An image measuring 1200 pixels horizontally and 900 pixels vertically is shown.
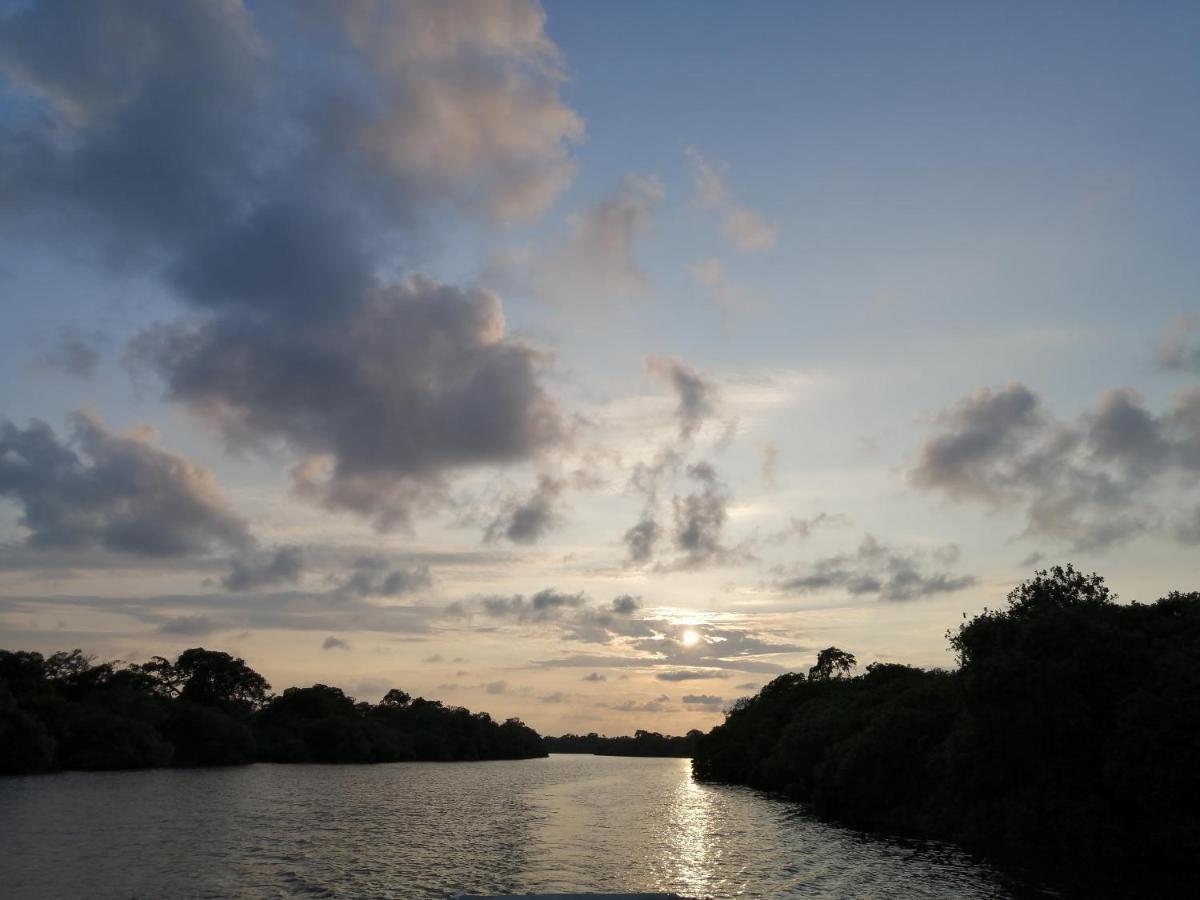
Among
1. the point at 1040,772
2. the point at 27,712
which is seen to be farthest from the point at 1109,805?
the point at 27,712

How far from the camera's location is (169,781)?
4724 inches

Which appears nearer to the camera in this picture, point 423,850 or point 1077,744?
point 1077,744

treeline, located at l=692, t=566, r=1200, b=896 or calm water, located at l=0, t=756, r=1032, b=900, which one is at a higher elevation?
treeline, located at l=692, t=566, r=1200, b=896

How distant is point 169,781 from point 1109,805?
372 feet

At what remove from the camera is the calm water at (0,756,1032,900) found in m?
43.6

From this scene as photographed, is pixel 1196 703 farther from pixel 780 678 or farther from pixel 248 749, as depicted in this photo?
pixel 248 749

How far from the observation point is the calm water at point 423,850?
43594 millimetres

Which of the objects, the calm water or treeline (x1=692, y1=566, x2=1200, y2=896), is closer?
the calm water

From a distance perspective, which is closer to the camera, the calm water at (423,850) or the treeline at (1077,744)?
the calm water at (423,850)

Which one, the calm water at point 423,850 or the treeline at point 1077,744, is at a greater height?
the treeline at point 1077,744

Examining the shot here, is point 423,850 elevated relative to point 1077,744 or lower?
lower

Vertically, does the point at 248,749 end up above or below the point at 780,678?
below

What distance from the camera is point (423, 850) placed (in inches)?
2259

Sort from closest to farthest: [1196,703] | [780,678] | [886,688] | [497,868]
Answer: [1196,703] < [497,868] < [886,688] < [780,678]
